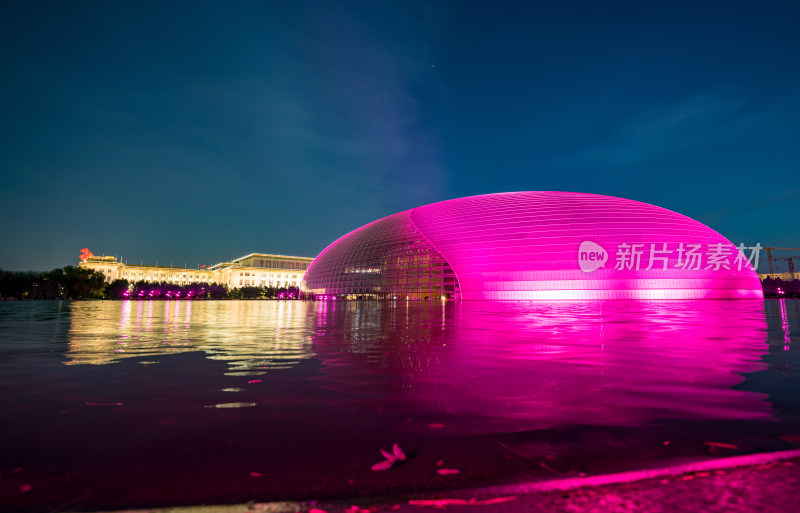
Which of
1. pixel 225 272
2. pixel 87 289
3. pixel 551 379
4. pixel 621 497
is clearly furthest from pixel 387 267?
pixel 225 272

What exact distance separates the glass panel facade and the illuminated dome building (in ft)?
0.59

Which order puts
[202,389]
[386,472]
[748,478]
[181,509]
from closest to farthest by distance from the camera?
[181,509] < [748,478] < [386,472] < [202,389]

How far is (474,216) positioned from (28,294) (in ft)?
353

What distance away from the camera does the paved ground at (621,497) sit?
2.02 meters

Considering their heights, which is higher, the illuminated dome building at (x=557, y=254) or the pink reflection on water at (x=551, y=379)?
the illuminated dome building at (x=557, y=254)

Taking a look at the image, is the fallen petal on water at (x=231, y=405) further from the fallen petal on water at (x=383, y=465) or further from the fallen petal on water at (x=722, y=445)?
the fallen petal on water at (x=722, y=445)

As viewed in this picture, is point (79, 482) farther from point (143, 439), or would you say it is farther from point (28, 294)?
point (28, 294)

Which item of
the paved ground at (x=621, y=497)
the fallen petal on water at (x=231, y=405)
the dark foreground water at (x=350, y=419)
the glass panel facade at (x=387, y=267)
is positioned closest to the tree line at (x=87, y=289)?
the glass panel facade at (x=387, y=267)

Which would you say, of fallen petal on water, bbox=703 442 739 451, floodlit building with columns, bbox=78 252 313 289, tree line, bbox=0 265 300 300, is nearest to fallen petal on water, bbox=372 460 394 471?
fallen petal on water, bbox=703 442 739 451

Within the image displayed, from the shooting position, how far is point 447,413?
3930mm

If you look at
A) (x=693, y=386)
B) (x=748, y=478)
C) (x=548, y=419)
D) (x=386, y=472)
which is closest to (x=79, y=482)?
(x=386, y=472)

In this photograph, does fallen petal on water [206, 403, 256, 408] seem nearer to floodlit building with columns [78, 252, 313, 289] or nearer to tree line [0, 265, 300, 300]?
tree line [0, 265, 300, 300]

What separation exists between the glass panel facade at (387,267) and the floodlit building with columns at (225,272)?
87969 millimetres

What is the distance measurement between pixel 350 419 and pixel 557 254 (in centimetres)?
5217
